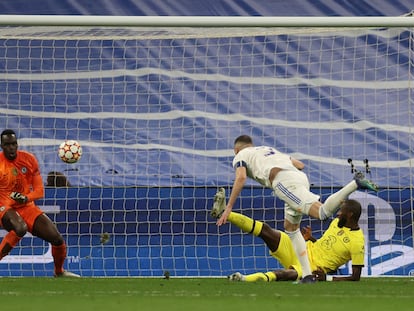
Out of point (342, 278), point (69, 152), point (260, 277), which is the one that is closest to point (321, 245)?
point (342, 278)

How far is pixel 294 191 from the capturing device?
1173 centimetres

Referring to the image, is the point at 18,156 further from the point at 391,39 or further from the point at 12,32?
the point at 391,39

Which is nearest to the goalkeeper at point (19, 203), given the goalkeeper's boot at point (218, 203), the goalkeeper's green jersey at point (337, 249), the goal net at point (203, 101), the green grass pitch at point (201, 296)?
the green grass pitch at point (201, 296)

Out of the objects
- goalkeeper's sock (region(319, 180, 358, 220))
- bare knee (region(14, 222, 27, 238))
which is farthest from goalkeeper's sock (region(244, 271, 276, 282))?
bare knee (region(14, 222, 27, 238))

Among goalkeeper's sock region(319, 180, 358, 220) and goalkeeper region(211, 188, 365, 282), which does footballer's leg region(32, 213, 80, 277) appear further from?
goalkeeper's sock region(319, 180, 358, 220)

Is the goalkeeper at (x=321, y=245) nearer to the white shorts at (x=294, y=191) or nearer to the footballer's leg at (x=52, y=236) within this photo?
the white shorts at (x=294, y=191)

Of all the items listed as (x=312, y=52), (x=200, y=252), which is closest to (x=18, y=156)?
(x=200, y=252)

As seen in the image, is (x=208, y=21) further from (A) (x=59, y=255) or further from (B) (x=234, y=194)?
(A) (x=59, y=255)

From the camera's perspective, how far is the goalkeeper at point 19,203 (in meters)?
13.5

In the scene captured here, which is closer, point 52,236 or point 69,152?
point 52,236

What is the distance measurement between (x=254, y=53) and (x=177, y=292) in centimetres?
755

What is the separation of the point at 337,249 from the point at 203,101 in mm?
4422

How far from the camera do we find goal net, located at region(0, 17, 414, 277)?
1633 centimetres

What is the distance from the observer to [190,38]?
17.1 m
